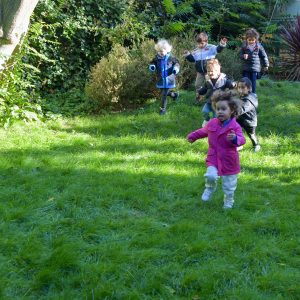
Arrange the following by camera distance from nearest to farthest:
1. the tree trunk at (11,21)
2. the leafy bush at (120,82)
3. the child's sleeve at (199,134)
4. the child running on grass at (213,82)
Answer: the child's sleeve at (199,134), the child running on grass at (213,82), the tree trunk at (11,21), the leafy bush at (120,82)

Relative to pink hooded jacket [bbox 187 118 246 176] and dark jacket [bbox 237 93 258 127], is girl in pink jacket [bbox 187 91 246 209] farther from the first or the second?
dark jacket [bbox 237 93 258 127]

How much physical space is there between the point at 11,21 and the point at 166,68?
298 centimetres

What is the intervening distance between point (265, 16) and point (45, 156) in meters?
11.0

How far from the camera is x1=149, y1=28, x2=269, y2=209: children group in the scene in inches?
207

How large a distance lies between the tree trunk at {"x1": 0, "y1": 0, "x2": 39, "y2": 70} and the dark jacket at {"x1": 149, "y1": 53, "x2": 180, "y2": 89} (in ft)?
8.21

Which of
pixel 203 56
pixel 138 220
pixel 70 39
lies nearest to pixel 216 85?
pixel 203 56

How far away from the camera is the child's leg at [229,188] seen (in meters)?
5.31

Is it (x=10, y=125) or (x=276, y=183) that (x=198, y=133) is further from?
(x=10, y=125)

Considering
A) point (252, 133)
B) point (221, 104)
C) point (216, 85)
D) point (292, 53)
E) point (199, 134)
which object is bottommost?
point (252, 133)

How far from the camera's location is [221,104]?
207 inches

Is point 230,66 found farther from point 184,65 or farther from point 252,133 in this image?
point 252,133

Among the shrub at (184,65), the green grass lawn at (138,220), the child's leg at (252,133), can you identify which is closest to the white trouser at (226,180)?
the green grass lawn at (138,220)

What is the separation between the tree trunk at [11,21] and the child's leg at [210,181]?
178 inches

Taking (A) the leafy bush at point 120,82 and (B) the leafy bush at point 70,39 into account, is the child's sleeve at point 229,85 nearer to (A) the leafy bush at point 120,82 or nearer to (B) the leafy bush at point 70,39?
(A) the leafy bush at point 120,82
